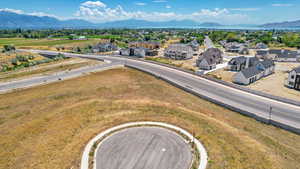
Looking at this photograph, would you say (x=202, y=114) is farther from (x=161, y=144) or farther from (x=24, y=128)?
(x=24, y=128)

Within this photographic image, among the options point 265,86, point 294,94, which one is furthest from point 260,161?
point 265,86

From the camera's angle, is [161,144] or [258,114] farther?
[258,114]

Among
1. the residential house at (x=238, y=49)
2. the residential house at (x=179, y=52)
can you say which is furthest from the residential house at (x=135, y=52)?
the residential house at (x=238, y=49)

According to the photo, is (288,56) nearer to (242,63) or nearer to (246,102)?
(242,63)

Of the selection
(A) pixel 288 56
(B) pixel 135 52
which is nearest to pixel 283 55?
(A) pixel 288 56

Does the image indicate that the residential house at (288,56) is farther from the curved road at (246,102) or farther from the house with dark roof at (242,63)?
the curved road at (246,102)
